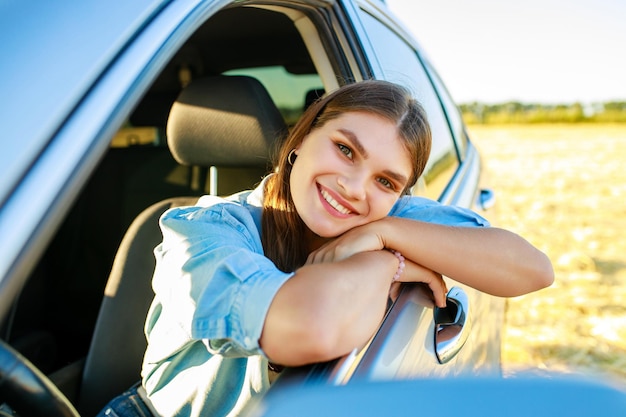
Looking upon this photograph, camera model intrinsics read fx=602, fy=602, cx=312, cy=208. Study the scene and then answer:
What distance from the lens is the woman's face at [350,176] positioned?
4.45 ft

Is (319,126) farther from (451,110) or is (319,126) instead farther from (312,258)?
(451,110)

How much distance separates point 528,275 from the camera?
58.3 inches

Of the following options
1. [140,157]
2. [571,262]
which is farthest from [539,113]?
[140,157]

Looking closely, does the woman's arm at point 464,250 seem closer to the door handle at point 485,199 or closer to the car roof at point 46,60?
the car roof at point 46,60

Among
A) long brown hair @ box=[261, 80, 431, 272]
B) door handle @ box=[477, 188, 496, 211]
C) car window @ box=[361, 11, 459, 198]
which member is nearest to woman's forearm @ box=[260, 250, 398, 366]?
long brown hair @ box=[261, 80, 431, 272]

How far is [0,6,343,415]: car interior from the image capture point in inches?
71.3

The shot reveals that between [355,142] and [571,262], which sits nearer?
[355,142]

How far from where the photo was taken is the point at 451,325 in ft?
4.74

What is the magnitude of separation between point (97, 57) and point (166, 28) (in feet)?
0.52

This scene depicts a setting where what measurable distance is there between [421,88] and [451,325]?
1.32 metres

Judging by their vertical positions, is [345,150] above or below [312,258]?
above

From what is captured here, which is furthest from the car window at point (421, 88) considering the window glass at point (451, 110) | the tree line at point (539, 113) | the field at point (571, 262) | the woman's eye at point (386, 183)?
the tree line at point (539, 113)

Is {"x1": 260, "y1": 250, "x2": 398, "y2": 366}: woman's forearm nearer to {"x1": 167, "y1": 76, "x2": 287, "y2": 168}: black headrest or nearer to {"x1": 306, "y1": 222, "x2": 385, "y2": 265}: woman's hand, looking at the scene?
{"x1": 306, "y1": 222, "x2": 385, "y2": 265}: woman's hand

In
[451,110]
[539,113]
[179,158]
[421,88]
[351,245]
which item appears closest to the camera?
[351,245]
